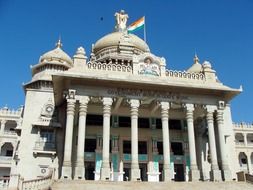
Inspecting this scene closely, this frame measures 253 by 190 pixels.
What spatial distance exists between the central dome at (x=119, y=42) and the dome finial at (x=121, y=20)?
324 cm

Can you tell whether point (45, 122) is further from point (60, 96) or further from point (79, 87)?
point (79, 87)

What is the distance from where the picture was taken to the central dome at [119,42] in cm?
4162

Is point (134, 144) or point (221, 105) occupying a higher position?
point (221, 105)

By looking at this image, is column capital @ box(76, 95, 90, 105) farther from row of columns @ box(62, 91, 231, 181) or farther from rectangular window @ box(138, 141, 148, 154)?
rectangular window @ box(138, 141, 148, 154)

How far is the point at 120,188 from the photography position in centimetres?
2173

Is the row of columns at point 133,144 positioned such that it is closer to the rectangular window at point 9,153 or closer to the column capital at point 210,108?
the column capital at point 210,108

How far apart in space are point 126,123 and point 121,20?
21.2 meters

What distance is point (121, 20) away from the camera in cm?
4888

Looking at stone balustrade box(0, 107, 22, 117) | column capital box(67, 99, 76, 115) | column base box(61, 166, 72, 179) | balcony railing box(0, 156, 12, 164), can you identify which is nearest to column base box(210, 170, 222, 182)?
column base box(61, 166, 72, 179)

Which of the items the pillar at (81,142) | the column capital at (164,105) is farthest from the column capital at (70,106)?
the column capital at (164,105)

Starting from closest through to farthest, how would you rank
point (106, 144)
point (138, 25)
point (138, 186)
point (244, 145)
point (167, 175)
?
point (138, 186)
point (167, 175)
point (106, 144)
point (138, 25)
point (244, 145)

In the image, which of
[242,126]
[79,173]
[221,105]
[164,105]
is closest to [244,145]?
[242,126]

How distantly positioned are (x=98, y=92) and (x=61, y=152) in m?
8.22

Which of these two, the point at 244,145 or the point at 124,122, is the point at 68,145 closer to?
the point at 124,122
